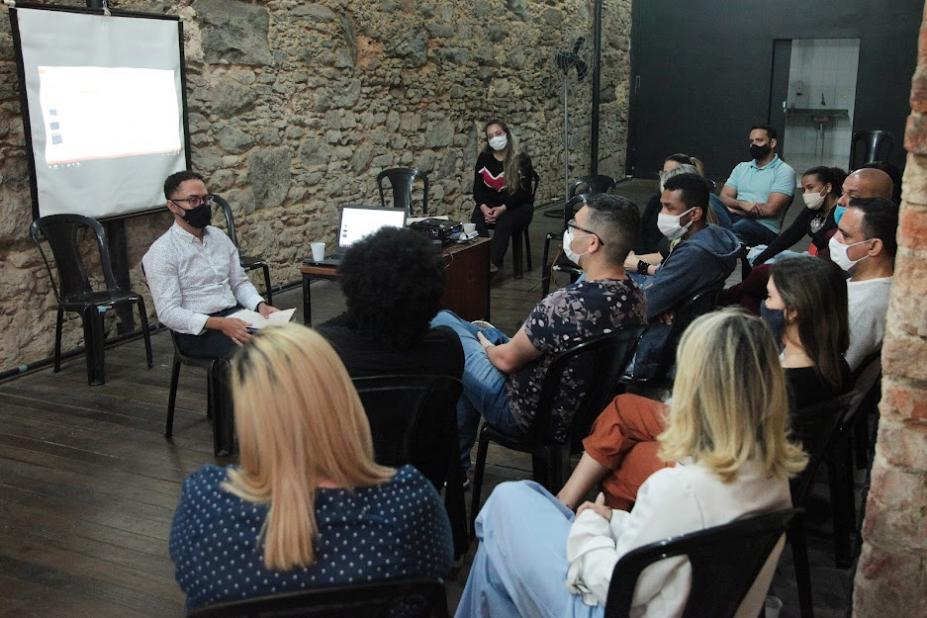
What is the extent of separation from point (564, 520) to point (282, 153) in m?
4.79

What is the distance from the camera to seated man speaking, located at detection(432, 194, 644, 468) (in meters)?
2.67

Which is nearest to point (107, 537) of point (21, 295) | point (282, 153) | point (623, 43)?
point (21, 295)

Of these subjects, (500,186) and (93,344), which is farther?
(500,186)

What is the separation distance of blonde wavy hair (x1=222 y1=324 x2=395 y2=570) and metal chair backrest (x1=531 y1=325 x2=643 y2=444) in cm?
120

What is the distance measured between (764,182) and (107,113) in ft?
13.5

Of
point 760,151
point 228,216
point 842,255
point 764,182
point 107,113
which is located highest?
point 107,113

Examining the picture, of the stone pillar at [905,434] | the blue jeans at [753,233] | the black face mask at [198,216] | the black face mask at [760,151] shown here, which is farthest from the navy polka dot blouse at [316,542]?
the black face mask at [760,151]

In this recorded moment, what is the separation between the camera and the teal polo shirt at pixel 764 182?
5699mm

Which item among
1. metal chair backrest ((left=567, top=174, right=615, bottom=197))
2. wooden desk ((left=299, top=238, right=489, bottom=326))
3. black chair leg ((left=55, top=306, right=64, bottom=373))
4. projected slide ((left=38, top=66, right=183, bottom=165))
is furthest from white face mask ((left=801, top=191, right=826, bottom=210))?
black chair leg ((left=55, top=306, right=64, bottom=373))

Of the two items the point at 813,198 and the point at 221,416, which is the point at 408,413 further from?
the point at 813,198

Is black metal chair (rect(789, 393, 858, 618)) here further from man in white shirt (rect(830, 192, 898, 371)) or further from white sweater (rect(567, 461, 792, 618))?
man in white shirt (rect(830, 192, 898, 371))

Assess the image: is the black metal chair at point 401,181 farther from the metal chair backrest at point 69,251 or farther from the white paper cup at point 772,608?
the white paper cup at point 772,608

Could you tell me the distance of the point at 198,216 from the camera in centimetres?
379

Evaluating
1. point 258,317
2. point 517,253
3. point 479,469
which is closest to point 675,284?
point 479,469
